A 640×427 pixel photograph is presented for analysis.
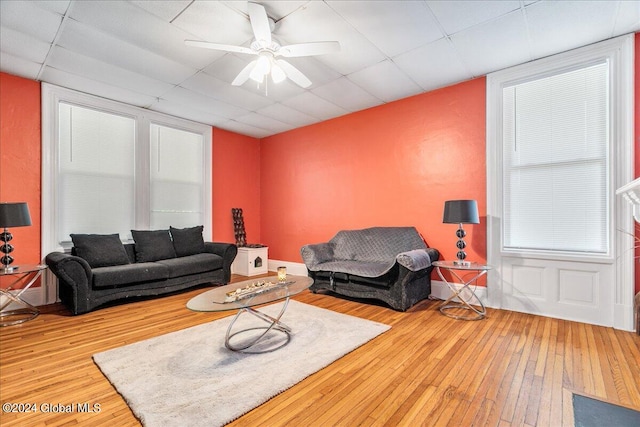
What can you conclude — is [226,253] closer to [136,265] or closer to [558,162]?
[136,265]

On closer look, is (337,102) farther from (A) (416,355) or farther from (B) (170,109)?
(A) (416,355)

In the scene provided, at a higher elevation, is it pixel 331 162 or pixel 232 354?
pixel 331 162

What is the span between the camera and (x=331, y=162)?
527 cm

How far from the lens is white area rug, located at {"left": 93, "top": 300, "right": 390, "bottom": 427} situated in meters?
1.72

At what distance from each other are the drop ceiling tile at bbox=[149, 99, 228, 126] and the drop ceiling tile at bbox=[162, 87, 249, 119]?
0.11 meters

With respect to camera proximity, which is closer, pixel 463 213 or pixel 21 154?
pixel 463 213

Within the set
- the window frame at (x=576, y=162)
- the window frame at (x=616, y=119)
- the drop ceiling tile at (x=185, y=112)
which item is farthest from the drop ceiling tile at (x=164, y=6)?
the window frame at (x=616, y=119)

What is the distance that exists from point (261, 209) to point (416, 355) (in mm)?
4704

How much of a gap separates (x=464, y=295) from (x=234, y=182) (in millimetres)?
4531

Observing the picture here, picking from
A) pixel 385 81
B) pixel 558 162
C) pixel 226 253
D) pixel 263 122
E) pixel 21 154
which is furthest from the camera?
pixel 263 122

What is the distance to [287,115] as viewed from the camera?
5043mm

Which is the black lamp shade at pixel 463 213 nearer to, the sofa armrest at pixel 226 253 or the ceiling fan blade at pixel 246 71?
the ceiling fan blade at pixel 246 71

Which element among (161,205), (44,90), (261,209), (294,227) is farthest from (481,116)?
(44,90)

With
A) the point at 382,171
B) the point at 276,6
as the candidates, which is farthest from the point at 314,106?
the point at 276,6
